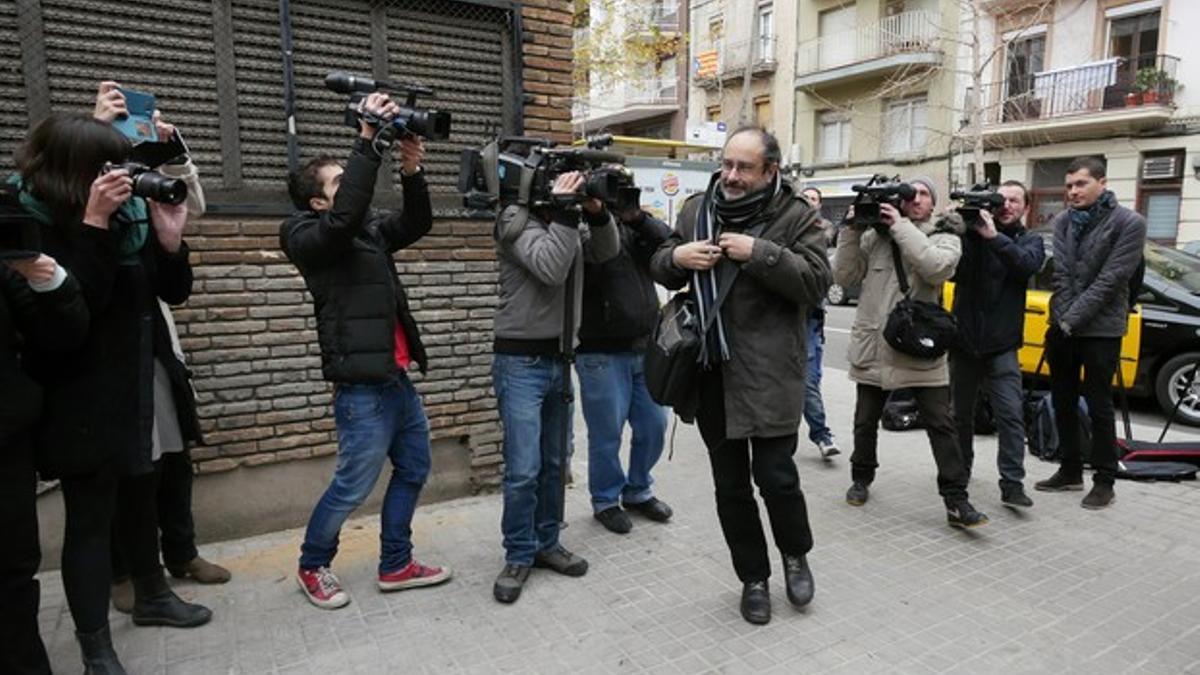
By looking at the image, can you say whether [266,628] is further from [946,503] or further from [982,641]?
[946,503]

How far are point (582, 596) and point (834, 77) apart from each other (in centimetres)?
2360

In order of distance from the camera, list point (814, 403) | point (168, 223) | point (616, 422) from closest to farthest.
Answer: point (168, 223) → point (616, 422) → point (814, 403)

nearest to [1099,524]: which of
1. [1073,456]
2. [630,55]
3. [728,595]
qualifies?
[1073,456]

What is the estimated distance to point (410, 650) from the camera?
3014 mm

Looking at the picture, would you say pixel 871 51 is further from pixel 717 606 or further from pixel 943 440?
pixel 717 606

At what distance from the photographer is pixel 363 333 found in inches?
122

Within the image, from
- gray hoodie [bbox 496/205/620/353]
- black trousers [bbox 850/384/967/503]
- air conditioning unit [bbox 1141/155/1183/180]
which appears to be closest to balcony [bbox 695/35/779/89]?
air conditioning unit [bbox 1141/155/1183/180]

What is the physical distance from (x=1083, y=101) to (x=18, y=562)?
70.9 ft

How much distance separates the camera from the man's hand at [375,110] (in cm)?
287

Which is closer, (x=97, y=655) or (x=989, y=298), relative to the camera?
(x=97, y=655)

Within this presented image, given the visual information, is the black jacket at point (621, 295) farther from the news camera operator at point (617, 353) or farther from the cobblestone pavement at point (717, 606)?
the cobblestone pavement at point (717, 606)

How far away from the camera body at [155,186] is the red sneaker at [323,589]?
1.68 metres

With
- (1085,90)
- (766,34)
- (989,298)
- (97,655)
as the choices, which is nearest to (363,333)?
(97,655)

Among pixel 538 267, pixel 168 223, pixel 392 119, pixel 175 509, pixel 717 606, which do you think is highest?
pixel 392 119
